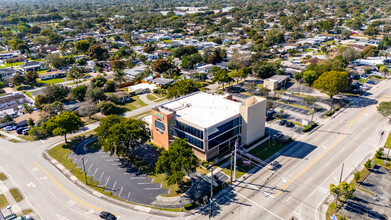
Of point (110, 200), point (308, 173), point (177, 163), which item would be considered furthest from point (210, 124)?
point (110, 200)

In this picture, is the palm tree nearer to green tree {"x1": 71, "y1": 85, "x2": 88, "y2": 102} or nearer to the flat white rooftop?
green tree {"x1": 71, "y1": 85, "x2": 88, "y2": 102}

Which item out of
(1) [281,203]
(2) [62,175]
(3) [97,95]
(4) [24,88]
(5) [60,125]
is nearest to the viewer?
(1) [281,203]

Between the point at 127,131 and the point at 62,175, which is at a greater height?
the point at 127,131

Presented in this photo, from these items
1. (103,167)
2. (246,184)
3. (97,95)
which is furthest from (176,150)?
(97,95)

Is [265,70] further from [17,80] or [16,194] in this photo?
[17,80]

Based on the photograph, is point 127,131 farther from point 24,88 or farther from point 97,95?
point 24,88

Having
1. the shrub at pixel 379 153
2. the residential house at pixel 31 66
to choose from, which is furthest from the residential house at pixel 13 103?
the shrub at pixel 379 153
